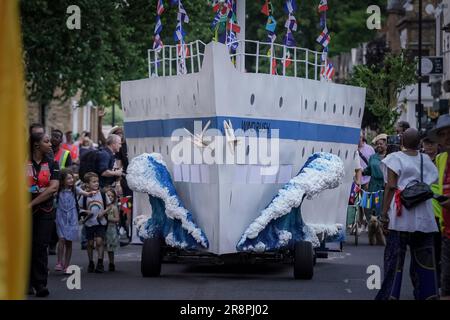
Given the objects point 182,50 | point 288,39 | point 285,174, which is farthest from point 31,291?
point 288,39

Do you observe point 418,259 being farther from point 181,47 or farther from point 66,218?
point 181,47

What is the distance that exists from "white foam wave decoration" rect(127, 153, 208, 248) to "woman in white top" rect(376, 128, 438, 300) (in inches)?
133

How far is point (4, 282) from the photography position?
3.08m

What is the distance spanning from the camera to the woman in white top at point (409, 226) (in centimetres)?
1033

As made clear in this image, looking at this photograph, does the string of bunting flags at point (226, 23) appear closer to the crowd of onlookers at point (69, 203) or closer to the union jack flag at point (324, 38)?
the union jack flag at point (324, 38)

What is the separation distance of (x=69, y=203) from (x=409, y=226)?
225 inches

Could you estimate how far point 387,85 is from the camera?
29.8m

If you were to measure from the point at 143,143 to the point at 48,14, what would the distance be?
17.4 meters

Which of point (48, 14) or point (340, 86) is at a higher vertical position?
point (48, 14)

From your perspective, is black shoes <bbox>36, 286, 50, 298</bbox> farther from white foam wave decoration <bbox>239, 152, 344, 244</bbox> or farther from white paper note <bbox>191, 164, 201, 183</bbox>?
white paper note <bbox>191, 164, 201, 183</bbox>

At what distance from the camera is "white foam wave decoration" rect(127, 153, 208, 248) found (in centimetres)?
1367
